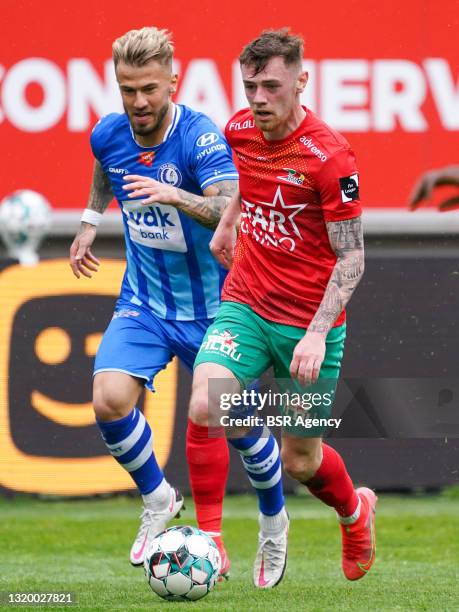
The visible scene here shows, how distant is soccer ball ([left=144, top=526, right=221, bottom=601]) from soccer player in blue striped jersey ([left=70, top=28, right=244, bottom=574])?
1.65 feet

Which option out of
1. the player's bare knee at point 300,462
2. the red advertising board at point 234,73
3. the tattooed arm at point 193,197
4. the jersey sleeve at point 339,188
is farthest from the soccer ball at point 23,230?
the jersey sleeve at point 339,188

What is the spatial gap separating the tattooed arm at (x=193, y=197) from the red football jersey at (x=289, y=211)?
7.3 inches

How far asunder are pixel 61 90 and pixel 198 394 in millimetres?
4787

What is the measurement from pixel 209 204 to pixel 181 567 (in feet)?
5.12

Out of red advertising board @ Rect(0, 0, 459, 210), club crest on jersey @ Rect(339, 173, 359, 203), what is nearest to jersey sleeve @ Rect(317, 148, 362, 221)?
club crest on jersey @ Rect(339, 173, 359, 203)

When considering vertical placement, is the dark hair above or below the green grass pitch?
above

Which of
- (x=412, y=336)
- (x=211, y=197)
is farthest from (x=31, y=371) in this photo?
(x=211, y=197)

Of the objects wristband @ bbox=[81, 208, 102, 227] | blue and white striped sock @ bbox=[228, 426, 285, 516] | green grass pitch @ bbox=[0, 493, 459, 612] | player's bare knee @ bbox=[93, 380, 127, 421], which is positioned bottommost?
green grass pitch @ bbox=[0, 493, 459, 612]

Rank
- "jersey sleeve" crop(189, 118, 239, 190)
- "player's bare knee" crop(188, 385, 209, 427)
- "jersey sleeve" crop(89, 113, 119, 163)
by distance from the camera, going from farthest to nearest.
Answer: "jersey sleeve" crop(89, 113, 119, 163), "jersey sleeve" crop(189, 118, 239, 190), "player's bare knee" crop(188, 385, 209, 427)

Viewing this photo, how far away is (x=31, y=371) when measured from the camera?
899 centimetres

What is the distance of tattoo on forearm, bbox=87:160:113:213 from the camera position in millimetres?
6766

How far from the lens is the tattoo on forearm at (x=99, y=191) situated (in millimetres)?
6766

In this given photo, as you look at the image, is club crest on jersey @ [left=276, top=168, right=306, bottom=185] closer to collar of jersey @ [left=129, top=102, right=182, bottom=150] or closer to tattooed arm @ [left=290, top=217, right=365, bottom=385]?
tattooed arm @ [left=290, top=217, right=365, bottom=385]

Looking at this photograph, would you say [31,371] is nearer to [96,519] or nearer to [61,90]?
[96,519]
